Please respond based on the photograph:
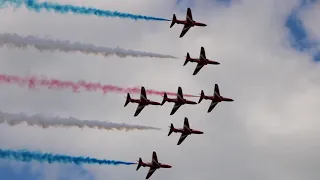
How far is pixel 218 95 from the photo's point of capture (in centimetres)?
12650

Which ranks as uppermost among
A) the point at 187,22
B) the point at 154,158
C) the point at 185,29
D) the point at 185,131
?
the point at 187,22

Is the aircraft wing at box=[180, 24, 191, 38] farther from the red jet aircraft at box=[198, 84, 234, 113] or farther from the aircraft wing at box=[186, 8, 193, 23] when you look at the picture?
the red jet aircraft at box=[198, 84, 234, 113]

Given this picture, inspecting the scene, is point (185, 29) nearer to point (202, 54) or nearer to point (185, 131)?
point (202, 54)

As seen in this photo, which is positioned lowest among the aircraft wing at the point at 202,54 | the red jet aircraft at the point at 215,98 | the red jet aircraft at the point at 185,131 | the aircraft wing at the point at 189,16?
the red jet aircraft at the point at 185,131

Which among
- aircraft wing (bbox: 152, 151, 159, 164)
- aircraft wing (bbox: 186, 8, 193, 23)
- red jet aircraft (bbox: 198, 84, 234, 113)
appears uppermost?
aircraft wing (bbox: 186, 8, 193, 23)

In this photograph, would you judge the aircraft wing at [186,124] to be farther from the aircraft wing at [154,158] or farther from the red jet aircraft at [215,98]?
the aircraft wing at [154,158]

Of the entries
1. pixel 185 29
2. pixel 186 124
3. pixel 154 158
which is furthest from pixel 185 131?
pixel 185 29

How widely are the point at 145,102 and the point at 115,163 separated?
1954cm

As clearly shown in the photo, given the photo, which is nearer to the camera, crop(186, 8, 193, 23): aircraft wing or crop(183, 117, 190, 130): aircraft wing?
crop(186, 8, 193, 23): aircraft wing

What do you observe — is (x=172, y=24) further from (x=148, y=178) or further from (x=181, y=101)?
(x=148, y=178)

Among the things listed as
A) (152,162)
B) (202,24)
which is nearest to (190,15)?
(202,24)

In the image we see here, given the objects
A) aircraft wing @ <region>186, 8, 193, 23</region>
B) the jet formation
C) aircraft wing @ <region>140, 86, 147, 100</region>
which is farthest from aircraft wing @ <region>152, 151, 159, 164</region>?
aircraft wing @ <region>186, 8, 193, 23</region>

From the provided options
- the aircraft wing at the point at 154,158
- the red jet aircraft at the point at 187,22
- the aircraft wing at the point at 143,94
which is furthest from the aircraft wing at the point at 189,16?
the aircraft wing at the point at 154,158

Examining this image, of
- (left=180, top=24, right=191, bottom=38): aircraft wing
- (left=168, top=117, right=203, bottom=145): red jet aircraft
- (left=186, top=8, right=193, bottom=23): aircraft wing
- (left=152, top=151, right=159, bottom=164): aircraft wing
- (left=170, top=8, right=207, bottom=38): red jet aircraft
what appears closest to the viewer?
(left=170, top=8, right=207, bottom=38): red jet aircraft
